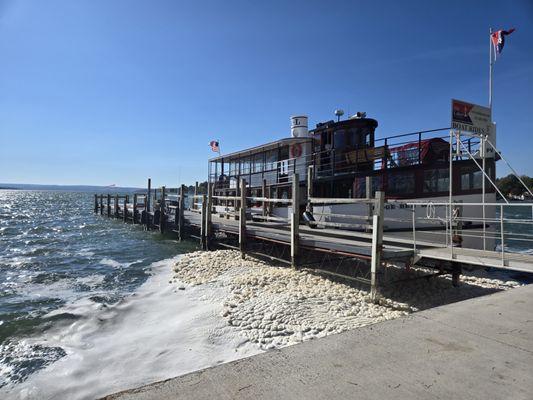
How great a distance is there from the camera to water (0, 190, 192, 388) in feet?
23.1

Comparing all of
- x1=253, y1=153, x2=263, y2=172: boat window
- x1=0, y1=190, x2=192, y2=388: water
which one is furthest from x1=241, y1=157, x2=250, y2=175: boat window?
x1=0, y1=190, x2=192, y2=388: water

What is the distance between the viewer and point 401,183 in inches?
569

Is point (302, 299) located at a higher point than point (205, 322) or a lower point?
higher

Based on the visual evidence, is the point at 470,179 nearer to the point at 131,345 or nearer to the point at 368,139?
the point at 368,139

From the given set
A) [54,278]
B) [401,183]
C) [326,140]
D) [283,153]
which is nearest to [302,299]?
[401,183]

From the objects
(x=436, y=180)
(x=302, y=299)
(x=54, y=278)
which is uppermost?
Answer: (x=436, y=180)

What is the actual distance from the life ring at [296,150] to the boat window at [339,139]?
2.39 meters

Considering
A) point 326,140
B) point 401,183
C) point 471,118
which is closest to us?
point 471,118

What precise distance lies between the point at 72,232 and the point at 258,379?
2773 centimetres

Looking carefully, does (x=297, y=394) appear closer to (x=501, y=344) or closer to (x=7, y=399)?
(x=501, y=344)

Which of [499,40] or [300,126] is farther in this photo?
[300,126]

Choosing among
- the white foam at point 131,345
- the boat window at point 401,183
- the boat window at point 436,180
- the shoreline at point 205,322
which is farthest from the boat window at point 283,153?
the white foam at point 131,345

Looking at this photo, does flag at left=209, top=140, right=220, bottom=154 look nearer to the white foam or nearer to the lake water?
the lake water

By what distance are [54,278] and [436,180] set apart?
1436cm
